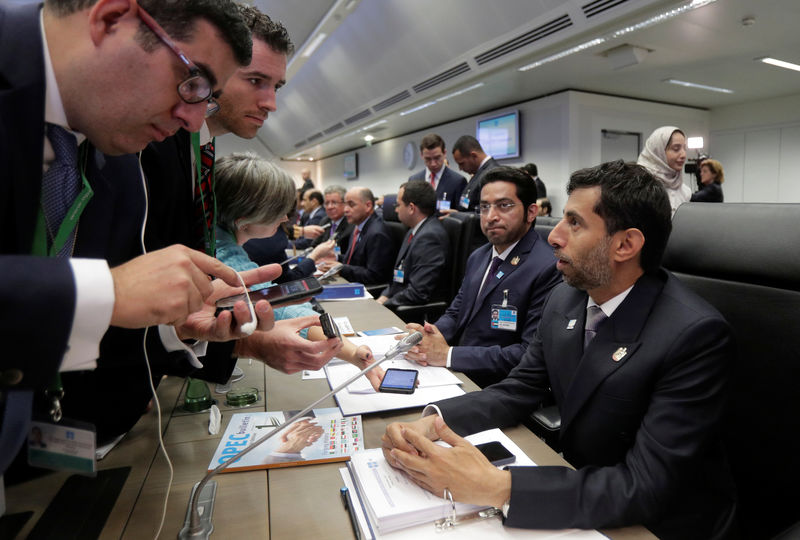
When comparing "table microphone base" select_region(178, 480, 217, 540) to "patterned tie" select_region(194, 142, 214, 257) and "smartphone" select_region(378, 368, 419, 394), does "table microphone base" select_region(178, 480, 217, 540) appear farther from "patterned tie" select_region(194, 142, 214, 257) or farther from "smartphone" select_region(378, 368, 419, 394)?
"patterned tie" select_region(194, 142, 214, 257)

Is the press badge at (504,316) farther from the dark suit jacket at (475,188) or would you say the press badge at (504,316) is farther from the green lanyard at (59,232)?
the dark suit jacket at (475,188)

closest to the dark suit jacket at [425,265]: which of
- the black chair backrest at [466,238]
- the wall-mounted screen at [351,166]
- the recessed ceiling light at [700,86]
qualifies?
the black chair backrest at [466,238]

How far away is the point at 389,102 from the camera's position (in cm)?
755

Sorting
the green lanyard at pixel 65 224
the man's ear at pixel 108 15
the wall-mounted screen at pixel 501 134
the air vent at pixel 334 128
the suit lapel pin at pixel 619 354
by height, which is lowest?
the suit lapel pin at pixel 619 354

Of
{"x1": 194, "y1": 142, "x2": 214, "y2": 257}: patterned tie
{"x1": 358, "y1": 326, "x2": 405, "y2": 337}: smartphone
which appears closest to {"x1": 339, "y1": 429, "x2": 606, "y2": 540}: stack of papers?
{"x1": 194, "y1": 142, "x2": 214, "y2": 257}: patterned tie

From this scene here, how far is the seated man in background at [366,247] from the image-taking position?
397 centimetres

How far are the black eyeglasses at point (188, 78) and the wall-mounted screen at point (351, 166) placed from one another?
1307 cm

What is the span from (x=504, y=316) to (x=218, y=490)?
139 cm

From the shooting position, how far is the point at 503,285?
204cm

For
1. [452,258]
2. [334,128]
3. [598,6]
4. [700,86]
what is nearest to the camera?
[452,258]

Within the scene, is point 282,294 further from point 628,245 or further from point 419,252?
point 419,252

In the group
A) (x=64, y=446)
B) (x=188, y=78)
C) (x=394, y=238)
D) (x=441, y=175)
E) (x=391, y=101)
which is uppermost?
(x=391, y=101)

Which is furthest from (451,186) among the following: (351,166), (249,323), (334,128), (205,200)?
(351,166)

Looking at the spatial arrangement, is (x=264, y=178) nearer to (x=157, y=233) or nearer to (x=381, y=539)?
(x=157, y=233)
